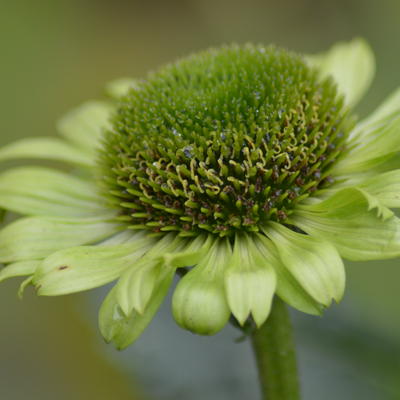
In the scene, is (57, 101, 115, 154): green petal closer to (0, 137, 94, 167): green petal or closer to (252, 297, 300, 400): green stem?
(0, 137, 94, 167): green petal

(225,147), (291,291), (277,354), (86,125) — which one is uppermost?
(86,125)

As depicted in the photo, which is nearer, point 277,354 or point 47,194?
point 277,354

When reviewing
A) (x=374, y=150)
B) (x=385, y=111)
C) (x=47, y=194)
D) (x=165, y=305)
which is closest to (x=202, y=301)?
(x=374, y=150)

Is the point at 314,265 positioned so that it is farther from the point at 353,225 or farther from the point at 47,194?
the point at 47,194

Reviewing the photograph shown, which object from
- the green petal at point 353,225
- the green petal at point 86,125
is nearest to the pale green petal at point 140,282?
the green petal at point 353,225

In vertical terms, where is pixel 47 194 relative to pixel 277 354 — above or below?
above

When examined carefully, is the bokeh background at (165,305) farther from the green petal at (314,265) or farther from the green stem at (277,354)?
the green petal at (314,265)
